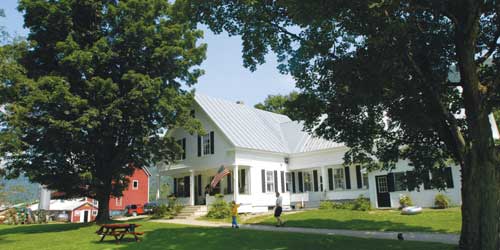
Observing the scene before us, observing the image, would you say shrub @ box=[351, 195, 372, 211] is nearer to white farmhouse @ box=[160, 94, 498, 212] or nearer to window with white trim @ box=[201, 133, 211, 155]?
white farmhouse @ box=[160, 94, 498, 212]

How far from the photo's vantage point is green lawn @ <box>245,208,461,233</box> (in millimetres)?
15991

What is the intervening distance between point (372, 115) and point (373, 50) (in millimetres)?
3675

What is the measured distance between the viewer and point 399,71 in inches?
412

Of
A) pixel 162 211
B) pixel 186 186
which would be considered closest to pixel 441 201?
pixel 162 211

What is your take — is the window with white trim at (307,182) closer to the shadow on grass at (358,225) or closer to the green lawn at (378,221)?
the green lawn at (378,221)

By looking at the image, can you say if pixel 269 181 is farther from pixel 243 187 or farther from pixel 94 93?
pixel 94 93

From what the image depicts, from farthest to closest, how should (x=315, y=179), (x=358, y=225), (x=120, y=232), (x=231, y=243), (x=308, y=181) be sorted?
1. (x=308, y=181)
2. (x=315, y=179)
3. (x=358, y=225)
4. (x=120, y=232)
5. (x=231, y=243)

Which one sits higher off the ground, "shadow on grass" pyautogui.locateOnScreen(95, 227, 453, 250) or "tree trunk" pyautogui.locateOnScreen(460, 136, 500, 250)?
"tree trunk" pyautogui.locateOnScreen(460, 136, 500, 250)

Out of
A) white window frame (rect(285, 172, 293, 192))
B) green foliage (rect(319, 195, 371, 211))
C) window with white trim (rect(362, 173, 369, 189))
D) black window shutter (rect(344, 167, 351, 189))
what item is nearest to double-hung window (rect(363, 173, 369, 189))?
window with white trim (rect(362, 173, 369, 189))

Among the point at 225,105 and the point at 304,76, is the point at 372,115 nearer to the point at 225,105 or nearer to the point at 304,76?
the point at 304,76

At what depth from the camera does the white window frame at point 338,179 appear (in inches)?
1139

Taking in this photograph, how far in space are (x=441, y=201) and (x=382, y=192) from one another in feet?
13.0

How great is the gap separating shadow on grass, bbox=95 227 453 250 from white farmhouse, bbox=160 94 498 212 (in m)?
11.9

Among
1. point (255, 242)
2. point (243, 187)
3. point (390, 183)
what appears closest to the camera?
point (255, 242)
